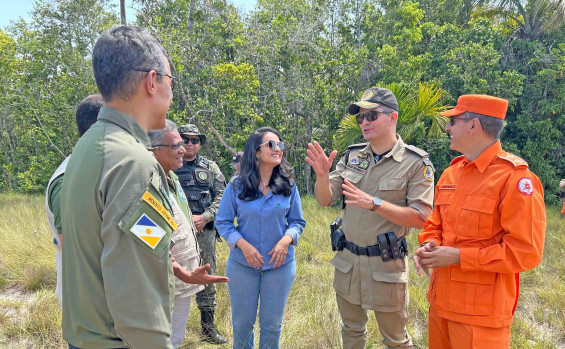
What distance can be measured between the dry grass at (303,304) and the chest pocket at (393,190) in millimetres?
1337

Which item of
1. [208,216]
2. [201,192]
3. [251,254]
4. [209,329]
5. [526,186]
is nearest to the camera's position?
[526,186]

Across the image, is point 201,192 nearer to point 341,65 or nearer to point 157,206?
point 157,206

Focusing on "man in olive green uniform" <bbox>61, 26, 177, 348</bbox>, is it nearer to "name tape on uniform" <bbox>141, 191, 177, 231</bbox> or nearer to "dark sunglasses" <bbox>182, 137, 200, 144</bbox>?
"name tape on uniform" <bbox>141, 191, 177, 231</bbox>

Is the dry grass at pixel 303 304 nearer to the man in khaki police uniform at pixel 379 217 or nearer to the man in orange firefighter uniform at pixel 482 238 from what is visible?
the man in khaki police uniform at pixel 379 217

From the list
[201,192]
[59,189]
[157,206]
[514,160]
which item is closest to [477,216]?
[514,160]

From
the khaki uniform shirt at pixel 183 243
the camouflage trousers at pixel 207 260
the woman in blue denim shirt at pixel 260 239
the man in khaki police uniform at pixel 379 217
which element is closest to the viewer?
the khaki uniform shirt at pixel 183 243

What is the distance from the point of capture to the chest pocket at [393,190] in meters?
2.58

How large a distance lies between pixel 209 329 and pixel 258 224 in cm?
138

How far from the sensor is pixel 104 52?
4.06 ft

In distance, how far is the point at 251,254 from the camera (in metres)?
2.62

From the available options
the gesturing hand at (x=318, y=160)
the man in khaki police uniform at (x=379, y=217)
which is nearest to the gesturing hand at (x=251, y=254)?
the man in khaki police uniform at (x=379, y=217)

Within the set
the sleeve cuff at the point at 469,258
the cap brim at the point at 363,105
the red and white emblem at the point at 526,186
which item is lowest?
the sleeve cuff at the point at 469,258

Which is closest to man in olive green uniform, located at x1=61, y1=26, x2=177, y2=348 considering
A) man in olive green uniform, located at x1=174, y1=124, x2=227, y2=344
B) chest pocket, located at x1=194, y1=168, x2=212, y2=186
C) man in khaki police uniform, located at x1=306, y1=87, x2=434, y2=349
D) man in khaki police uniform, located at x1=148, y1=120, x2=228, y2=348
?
man in khaki police uniform, located at x1=148, y1=120, x2=228, y2=348

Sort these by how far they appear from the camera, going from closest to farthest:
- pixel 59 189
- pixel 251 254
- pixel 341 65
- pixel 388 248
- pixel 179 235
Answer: pixel 59 189 → pixel 179 235 → pixel 388 248 → pixel 251 254 → pixel 341 65
